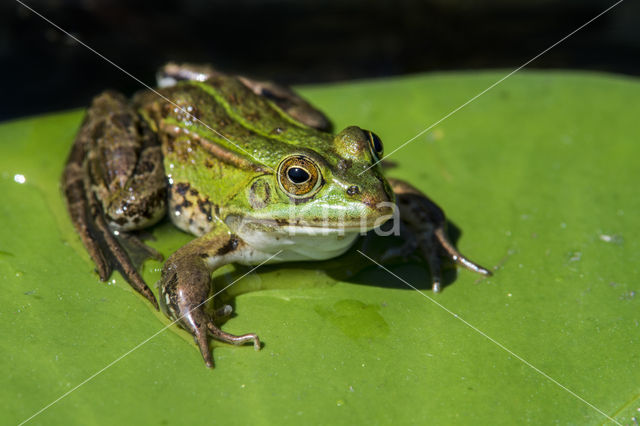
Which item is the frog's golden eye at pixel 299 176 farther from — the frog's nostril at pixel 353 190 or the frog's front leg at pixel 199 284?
the frog's front leg at pixel 199 284

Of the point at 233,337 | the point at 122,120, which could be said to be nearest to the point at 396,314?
the point at 233,337

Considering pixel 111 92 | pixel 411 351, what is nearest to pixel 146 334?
pixel 411 351

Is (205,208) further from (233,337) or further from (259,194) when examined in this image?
(233,337)

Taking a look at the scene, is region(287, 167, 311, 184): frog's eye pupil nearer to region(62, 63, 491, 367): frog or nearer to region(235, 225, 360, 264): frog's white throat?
region(62, 63, 491, 367): frog

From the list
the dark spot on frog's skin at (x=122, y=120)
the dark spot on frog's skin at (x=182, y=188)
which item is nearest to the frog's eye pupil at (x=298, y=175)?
the dark spot on frog's skin at (x=182, y=188)

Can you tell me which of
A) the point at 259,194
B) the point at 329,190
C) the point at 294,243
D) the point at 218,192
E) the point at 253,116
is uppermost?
the point at 253,116
